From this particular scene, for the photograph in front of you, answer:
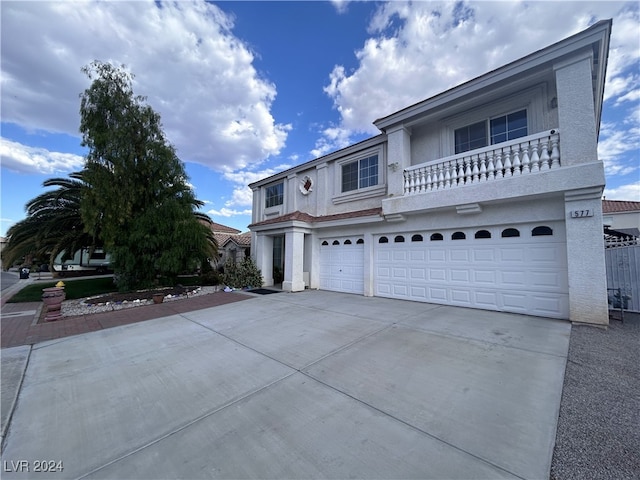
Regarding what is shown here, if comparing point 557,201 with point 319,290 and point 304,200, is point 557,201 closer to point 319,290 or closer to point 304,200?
point 319,290

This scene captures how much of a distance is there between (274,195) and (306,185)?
2.97 metres

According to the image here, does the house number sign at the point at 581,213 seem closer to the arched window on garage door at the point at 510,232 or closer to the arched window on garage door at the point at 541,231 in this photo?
the arched window on garage door at the point at 541,231

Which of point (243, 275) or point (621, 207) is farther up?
point (621, 207)

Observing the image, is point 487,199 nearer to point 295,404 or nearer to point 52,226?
point 295,404

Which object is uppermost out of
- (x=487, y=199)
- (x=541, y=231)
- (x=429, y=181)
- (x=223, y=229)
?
(x=223, y=229)

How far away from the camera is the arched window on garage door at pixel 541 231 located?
6.64 metres

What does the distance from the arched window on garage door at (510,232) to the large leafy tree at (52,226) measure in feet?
59.8

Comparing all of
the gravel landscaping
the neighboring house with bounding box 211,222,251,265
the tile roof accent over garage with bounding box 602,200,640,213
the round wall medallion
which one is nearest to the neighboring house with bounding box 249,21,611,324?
the round wall medallion

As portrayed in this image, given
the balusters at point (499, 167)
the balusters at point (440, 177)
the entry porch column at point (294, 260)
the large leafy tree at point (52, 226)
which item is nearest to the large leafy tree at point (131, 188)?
the entry porch column at point (294, 260)

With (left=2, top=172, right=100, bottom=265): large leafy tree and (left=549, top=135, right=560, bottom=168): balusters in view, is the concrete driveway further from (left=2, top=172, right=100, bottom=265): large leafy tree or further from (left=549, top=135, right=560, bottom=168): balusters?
(left=2, top=172, right=100, bottom=265): large leafy tree

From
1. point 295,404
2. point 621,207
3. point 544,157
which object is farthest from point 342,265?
point 621,207

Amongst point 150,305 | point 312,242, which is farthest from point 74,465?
point 312,242

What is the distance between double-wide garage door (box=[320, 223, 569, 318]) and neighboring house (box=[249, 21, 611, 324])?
0.03m

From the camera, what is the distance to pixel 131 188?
10617 millimetres
